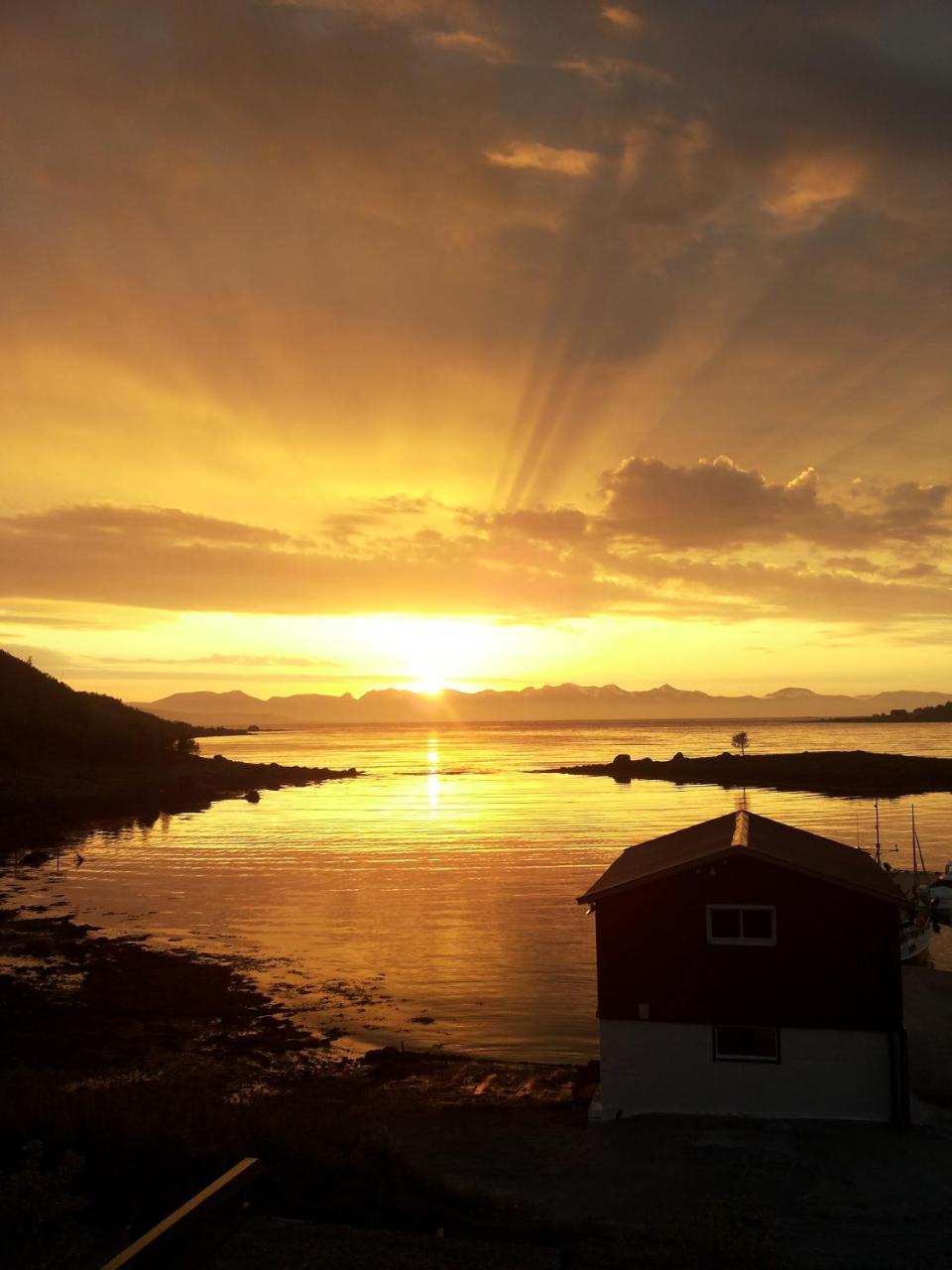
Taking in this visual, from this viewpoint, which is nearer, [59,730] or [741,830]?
[741,830]

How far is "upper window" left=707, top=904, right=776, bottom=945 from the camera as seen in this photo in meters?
24.1

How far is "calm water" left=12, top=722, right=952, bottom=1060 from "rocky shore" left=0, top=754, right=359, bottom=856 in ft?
20.5

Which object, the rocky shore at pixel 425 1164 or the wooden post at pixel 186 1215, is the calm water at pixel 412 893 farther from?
the wooden post at pixel 186 1215

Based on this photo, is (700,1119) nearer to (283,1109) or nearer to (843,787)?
(283,1109)

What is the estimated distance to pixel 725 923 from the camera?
24375mm

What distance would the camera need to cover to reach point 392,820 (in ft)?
328

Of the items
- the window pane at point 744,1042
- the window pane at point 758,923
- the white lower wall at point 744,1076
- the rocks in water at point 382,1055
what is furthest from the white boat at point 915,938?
the rocks in water at point 382,1055

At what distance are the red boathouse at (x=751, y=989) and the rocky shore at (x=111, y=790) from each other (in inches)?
2707

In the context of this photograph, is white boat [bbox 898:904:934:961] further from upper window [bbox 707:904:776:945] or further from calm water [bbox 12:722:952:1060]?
upper window [bbox 707:904:776:945]

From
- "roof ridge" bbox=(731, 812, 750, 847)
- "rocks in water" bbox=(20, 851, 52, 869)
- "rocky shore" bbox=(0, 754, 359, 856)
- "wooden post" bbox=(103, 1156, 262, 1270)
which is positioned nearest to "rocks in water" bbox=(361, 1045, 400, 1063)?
"roof ridge" bbox=(731, 812, 750, 847)

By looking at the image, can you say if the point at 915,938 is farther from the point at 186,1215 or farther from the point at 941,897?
the point at 186,1215

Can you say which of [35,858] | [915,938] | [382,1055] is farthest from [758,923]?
[35,858]

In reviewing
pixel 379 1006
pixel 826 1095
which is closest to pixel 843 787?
pixel 379 1006

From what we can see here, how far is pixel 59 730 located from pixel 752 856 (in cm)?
13283
